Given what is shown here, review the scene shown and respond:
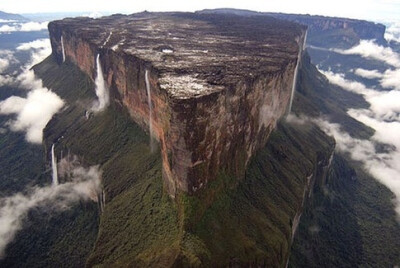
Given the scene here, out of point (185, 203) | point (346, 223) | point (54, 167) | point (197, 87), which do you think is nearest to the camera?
point (185, 203)

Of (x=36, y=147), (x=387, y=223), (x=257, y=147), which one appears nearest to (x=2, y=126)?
(x=36, y=147)

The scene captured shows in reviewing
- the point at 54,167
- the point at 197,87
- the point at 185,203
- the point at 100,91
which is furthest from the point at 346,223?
the point at 54,167

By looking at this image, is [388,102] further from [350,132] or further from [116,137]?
[116,137]

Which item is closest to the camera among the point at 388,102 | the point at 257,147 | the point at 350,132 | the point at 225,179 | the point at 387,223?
the point at 225,179

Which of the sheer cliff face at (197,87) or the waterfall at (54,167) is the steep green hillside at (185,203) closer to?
the waterfall at (54,167)

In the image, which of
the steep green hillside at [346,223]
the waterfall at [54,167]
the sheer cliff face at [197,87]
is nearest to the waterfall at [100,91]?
the sheer cliff face at [197,87]

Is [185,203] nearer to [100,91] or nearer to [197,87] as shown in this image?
[197,87]
